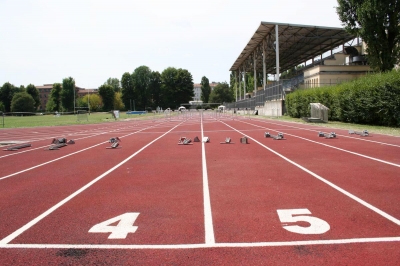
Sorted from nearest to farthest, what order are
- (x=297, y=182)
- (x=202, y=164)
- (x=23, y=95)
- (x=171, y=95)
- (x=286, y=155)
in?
(x=297, y=182), (x=202, y=164), (x=286, y=155), (x=23, y=95), (x=171, y=95)

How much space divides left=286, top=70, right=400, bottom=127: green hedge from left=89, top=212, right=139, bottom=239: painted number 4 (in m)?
18.3

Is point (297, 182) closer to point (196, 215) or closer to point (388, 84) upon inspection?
point (196, 215)

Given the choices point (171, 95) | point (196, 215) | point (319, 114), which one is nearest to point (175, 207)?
point (196, 215)

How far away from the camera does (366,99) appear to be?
822 inches

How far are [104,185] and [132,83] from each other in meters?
114

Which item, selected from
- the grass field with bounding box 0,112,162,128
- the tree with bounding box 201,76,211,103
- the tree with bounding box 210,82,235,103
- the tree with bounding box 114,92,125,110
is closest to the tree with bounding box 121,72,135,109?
the tree with bounding box 114,92,125,110

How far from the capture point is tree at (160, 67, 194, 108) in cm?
11881

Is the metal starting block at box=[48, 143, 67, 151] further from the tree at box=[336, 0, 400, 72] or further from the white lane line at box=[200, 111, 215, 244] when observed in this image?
the tree at box=[336, 0, 400, 72]

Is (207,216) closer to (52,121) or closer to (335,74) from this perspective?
(335,74)

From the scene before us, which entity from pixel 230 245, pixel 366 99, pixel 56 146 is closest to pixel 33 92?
pixel 56 146

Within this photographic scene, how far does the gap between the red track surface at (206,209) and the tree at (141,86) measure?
11058 centimetres

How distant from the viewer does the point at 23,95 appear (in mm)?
110750

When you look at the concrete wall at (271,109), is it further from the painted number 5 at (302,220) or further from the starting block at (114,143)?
the painted number 5 at (302,220)

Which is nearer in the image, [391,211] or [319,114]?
[391,211]
